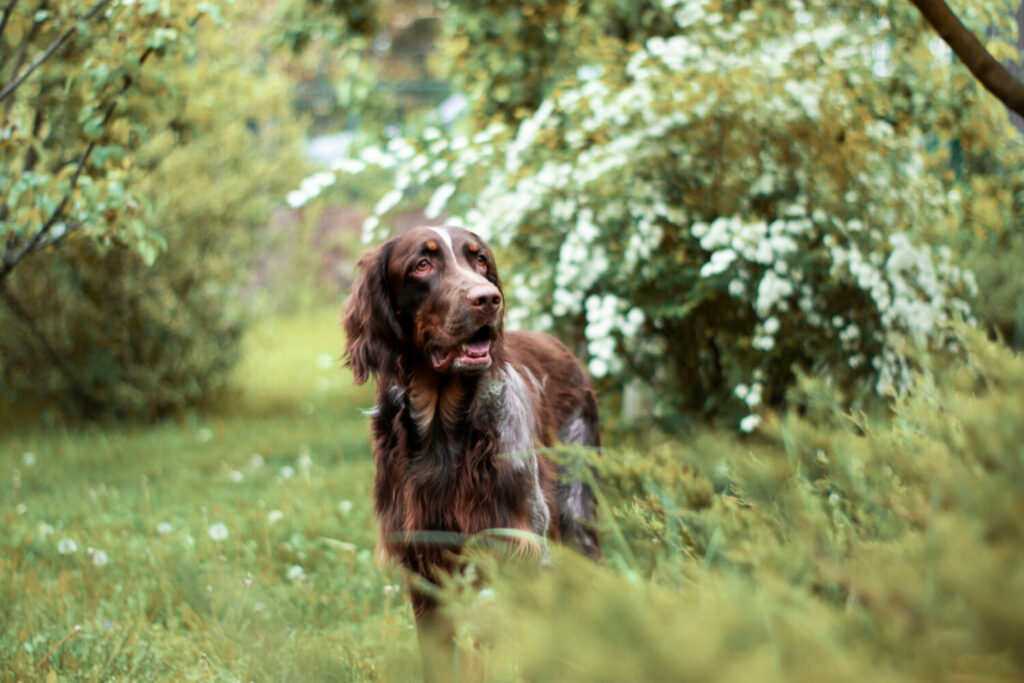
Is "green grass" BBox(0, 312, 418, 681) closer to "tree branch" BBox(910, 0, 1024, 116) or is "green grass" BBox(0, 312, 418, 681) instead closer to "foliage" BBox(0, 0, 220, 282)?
"foliage" BBox(0, 0, 220, 282)

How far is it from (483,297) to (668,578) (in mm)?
1440

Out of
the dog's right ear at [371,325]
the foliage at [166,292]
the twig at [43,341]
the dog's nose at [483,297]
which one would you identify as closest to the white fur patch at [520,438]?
the dog's nose at [483,297]

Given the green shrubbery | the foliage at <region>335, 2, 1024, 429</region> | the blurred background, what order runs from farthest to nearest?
the foliage at <region>335, 2, 1024, 429</region>, the blurred background, the green shrubbery

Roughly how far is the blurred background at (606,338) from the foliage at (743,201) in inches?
0.8

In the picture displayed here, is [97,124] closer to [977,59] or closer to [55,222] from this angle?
[55,222]

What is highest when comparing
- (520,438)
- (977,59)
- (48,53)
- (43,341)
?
(48,53)

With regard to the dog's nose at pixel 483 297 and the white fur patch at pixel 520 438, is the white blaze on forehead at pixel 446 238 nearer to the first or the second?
the dog's nose at pixel 483 297

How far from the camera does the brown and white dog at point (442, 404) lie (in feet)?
8.77

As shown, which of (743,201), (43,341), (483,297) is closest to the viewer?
(483,297)

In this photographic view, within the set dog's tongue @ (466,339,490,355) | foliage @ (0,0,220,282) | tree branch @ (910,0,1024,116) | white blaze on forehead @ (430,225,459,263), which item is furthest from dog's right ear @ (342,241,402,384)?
tree branch @ (910,0,1024,116)

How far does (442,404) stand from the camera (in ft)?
9.20

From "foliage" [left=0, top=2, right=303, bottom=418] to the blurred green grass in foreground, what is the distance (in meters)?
2.89

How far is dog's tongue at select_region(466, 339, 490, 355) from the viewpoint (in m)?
2.70

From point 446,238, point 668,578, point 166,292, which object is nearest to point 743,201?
point 446,238
